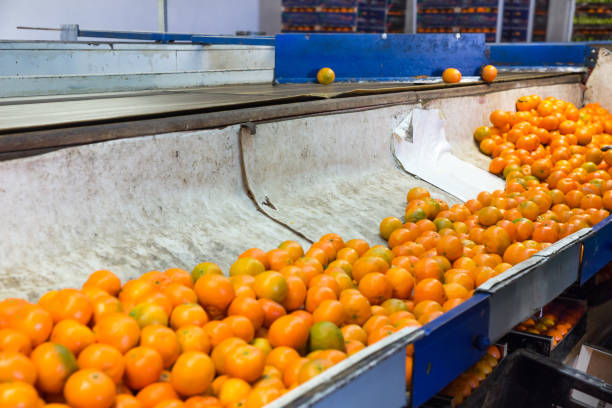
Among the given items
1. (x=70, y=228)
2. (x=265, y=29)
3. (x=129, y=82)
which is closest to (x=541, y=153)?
(x=129, y=82)

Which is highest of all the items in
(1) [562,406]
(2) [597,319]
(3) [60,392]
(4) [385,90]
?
(4) [385,90]

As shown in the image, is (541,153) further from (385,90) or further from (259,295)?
(259,295)

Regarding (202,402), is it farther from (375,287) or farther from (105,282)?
(375,287)

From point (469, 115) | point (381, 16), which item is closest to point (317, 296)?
point (469, 115)

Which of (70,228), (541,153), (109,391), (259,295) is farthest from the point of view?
(541,153)

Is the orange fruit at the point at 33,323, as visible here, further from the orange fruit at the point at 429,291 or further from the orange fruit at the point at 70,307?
the orange fruit at the point at 429,291

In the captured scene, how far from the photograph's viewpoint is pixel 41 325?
4.08ft

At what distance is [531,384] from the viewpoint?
1.80 meters

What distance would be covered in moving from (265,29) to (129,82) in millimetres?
7558

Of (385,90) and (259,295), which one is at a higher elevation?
(385,90)

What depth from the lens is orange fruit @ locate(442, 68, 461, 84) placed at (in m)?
4.08

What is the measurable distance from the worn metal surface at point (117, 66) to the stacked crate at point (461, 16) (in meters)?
7.74

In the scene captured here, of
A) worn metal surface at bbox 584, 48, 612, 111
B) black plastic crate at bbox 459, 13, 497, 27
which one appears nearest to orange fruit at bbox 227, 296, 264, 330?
worn metal surface at bbox 584, 48, 612, 111

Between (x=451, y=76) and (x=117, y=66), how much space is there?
7.84 ft
